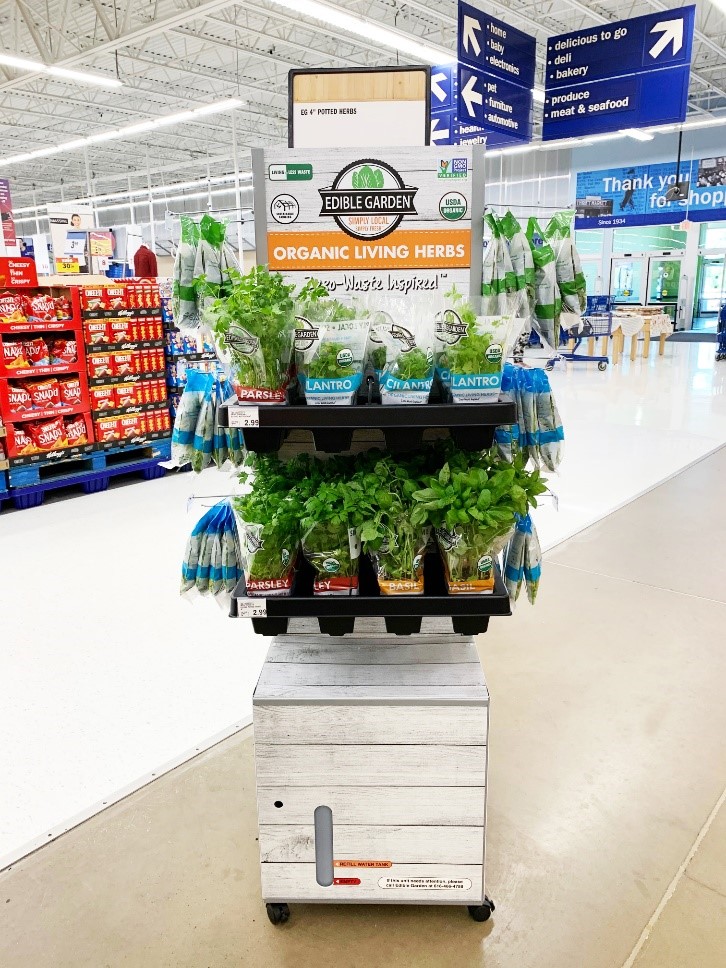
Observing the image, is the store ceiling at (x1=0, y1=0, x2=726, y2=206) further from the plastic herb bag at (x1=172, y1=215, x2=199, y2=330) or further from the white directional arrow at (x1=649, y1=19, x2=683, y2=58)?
the plastic herb bag at (x1=172, y1=215, x2=199, y2=330)

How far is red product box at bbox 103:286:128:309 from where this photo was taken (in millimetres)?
5966

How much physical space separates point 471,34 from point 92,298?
4864 millimetres

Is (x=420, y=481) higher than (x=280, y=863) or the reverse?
higher

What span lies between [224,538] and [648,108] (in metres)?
7.43

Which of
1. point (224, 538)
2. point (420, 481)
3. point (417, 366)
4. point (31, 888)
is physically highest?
point (417, 366)

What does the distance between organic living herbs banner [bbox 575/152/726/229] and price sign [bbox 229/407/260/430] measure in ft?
54.9

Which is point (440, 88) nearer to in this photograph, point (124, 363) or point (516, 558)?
point (124, 363)

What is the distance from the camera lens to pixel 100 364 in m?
5.96

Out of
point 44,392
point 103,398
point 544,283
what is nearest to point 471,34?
point 103,398

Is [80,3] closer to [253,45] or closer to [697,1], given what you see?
[253,45]

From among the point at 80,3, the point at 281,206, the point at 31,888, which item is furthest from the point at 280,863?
the point at 80,3

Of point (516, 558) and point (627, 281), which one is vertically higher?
point (627, 281)

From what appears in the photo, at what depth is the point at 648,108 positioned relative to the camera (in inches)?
285

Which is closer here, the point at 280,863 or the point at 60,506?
the point at 280,863
